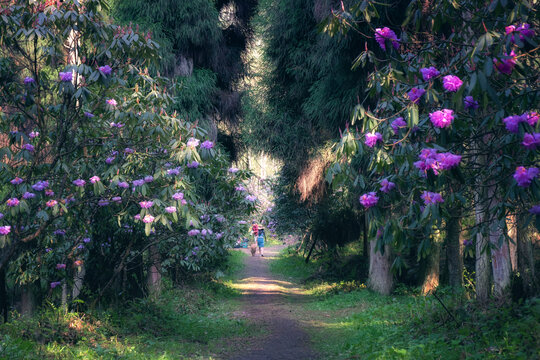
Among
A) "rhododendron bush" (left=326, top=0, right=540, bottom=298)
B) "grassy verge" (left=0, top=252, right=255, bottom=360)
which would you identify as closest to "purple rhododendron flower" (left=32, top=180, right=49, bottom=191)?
"grassy verge" (left=0, top=252, right=255, bottom=360)

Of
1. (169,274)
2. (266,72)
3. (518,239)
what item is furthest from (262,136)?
(518,239)

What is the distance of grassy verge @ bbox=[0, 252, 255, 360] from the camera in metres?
6.74

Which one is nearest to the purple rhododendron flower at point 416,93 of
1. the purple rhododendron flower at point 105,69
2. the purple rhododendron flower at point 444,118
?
the purple rhododendron flower at point 444,118

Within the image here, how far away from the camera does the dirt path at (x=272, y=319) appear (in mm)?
8393

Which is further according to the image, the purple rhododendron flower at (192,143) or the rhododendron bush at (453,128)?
the purple rhododendron flower at (192,143)

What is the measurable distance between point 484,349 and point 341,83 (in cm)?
745

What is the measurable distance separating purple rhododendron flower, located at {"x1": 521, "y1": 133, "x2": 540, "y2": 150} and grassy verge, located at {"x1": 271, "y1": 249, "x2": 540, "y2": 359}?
2817 mm

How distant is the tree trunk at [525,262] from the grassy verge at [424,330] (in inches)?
15.3

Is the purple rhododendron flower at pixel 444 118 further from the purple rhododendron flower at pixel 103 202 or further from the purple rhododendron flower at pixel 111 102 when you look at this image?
the purple rhododendron flower at pixel 103 202

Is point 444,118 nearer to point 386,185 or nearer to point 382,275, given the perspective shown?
point 386,185

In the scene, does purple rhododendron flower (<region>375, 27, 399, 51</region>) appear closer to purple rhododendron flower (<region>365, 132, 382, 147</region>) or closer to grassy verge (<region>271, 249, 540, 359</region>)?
purple rhododendron flower (<region>365, 132, 382, 147</region>)

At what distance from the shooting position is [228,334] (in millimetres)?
10078

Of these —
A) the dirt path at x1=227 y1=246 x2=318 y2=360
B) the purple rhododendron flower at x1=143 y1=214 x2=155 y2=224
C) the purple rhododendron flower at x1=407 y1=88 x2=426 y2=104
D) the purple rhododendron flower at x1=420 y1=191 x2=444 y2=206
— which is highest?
the purple rhododendron flower at x1=407 y1=88 x2=426 y2=104

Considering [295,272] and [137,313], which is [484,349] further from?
[295,272]
